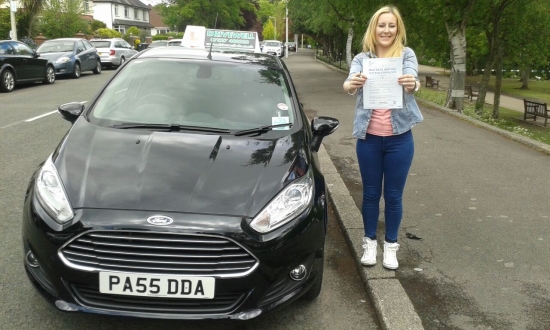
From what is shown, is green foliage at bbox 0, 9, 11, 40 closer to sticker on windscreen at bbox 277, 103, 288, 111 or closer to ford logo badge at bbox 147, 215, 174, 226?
sticker on windscreen at bbox 277, 103, 288, 111

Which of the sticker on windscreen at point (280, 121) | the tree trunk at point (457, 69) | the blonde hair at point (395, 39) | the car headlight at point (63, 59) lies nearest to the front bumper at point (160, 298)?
the sticker on windscreen at point (280, 121)

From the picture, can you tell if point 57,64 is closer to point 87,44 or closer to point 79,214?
point 87,44

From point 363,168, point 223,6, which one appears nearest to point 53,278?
point 363,168

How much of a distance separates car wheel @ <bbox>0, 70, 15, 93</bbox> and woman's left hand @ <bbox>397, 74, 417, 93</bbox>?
15.1 metres

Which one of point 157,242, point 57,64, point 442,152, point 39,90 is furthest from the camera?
point 57,64

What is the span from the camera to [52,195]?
3.23 m

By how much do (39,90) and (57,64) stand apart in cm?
449

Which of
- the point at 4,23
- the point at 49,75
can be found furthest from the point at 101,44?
the point at 49,75

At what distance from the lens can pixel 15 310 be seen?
3477 millimetres

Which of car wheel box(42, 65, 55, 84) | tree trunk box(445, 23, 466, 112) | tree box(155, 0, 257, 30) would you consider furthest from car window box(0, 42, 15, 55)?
tree box(155, 0, 257, 30)

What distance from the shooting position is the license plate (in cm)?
291

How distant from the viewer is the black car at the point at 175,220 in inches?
116

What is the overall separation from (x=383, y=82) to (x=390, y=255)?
131cm

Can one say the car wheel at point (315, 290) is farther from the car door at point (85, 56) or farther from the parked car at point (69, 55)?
the car door at point (85, 56)
